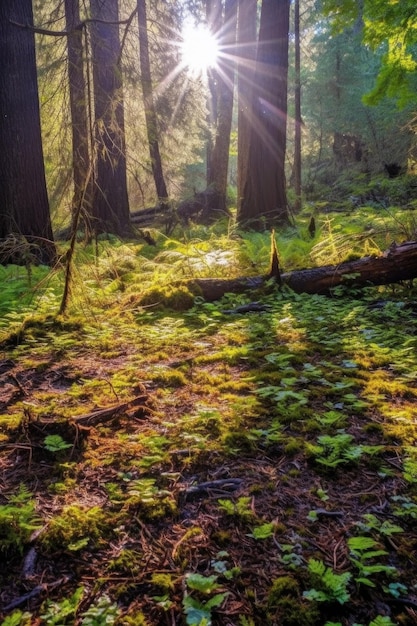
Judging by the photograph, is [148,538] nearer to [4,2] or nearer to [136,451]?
[136,451]

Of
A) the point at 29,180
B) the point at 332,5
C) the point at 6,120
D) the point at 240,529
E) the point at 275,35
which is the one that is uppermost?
the point at 275,35

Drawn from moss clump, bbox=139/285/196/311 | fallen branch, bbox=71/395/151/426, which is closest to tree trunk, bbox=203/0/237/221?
moss clump, bbox=139/285/196/311

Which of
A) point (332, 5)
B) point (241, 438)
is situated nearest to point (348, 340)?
point (241, 438)

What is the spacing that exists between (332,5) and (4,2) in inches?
174

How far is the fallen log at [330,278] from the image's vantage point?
4.66 m

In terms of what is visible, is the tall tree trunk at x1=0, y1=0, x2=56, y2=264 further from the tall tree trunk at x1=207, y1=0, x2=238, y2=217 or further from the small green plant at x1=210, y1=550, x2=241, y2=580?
the tall tree trunk at x1=207, y1=0, x2=238, y2=217

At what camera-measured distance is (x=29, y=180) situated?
6.28 m

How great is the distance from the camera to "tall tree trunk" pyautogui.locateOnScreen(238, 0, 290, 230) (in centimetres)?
862

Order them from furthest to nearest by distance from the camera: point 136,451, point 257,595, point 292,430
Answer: point 292,430
point 136,451
point 257,595

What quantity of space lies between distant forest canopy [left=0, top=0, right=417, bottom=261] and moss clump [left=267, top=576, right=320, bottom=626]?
286 cm

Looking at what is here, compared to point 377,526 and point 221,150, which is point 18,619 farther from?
point 221,150

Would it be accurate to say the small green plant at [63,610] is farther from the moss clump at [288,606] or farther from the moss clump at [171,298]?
the moss clump at [171,298]

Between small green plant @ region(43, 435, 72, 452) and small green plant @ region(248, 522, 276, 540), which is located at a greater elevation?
small green plant @ region(43, 435, 72, 452)

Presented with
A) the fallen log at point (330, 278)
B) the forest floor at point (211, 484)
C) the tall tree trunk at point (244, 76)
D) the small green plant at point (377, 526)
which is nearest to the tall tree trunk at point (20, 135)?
the fallen log at point (330, 278)
